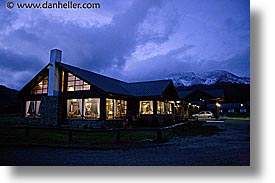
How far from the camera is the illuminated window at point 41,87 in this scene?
889 cm

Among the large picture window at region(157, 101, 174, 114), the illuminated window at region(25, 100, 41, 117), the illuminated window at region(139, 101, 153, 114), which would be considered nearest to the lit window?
the illuminated window at region(25, 100, 41, 117)

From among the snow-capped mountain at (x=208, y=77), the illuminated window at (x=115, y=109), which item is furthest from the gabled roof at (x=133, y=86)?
the snow-capped mountain at (x=208, y=77)

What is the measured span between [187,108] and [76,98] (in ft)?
19.6

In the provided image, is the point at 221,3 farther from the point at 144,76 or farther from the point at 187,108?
the point at 187,108

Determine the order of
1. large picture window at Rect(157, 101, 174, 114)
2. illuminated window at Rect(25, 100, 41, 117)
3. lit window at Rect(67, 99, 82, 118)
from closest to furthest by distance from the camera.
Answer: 1. lit window at Rect(67, 99, 82, 118)
2. illuminated window at Rect(25, 100, 41, 117)
3. large picture window at Rect(157, 101, 174, 114)

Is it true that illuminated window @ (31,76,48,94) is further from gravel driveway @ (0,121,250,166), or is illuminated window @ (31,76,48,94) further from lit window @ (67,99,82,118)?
gravel driveway @ (0,121,250,166)

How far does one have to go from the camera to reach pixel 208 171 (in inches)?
149

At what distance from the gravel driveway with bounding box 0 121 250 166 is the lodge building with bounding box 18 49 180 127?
3.70 meters

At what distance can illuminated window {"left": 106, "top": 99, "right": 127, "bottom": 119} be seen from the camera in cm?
836

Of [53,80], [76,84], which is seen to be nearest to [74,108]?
[76,84]

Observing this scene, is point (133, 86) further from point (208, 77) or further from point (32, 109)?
point (208, 77)

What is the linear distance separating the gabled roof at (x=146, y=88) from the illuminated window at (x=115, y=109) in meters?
0.69

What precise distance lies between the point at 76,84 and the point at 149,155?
210 inches

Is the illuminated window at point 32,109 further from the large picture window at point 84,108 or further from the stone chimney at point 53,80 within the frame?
the large picture window at point 84,108
